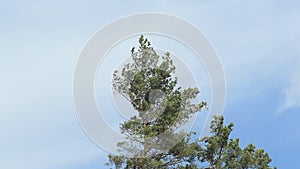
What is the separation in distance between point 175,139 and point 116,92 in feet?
12.9

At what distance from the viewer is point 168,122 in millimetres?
31062

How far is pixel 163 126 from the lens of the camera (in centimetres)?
3083

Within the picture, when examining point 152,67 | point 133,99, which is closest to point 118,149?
point 133,99

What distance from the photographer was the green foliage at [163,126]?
99.4ft

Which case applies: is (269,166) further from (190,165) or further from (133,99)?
(133,99)

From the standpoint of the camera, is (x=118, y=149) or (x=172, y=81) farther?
(x=172, y=81)

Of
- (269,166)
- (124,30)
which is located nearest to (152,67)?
(124,30)

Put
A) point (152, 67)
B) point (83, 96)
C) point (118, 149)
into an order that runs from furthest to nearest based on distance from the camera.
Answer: point (152, 67)
point (118, 149)
point (83, 96)

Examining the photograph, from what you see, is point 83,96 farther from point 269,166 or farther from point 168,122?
point 269,166

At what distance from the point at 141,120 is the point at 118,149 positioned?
1.98 meters

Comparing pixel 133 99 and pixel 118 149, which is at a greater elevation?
pixel 133 99

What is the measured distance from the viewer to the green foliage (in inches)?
1193

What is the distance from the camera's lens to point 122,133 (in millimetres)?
30609

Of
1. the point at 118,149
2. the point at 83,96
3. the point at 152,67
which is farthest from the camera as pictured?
the point at 152,67
